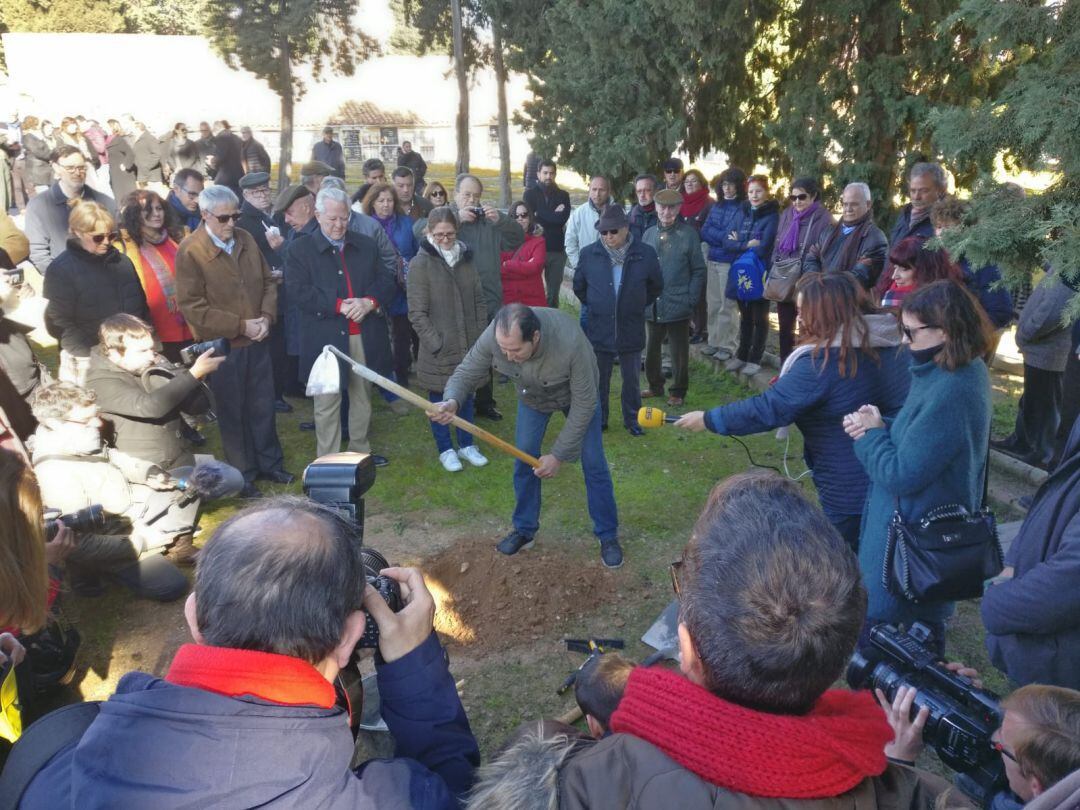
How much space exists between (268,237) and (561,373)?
3768mm

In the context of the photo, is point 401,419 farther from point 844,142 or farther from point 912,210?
point 844,142

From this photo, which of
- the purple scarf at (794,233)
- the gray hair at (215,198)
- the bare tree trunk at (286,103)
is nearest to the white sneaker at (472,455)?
the gray hair at (215,198)

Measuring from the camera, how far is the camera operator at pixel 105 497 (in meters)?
3.92

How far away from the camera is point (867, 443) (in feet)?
10.1

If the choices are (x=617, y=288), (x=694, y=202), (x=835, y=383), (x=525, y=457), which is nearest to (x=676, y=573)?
(x=835, y=383)

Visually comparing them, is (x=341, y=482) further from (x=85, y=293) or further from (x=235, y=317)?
(x=85, y=293)

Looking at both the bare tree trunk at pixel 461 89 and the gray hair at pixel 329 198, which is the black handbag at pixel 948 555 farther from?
the bare tree trunk at pixel 461 89

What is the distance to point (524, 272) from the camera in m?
7.52

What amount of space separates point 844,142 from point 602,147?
11.0 feet

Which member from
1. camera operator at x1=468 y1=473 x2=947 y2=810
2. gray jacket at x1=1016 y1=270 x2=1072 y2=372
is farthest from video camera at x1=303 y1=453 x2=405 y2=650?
gray jacket at x1=1016 y1=270 x2=1072 y2=372

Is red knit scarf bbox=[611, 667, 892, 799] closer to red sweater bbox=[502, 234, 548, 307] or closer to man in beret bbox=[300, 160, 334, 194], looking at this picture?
red sweater bbox=[502, 234, 548, 307]

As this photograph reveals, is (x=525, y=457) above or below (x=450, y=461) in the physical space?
above

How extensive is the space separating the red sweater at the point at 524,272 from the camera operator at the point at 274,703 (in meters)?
6.02

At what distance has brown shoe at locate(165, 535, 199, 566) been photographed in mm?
4621
